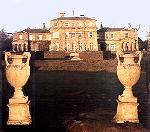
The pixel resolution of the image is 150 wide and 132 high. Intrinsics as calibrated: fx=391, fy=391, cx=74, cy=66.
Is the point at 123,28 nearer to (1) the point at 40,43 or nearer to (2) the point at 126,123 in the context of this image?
(1) the point at 40,43

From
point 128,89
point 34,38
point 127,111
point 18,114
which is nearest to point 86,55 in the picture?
point 128,89

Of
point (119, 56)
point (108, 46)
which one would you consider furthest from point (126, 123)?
point (108, 46)

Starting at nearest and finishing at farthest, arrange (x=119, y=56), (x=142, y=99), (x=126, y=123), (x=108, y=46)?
(x=126, y=123) < (x=119, y=56) < (x=142, y=99) < (x=108, y=46)

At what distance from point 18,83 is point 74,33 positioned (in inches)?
2188

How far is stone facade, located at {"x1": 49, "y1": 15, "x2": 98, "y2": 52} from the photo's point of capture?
2557 inches

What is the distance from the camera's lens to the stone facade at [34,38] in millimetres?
67688

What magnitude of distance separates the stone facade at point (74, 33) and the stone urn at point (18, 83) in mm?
53348

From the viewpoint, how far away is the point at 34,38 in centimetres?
7175

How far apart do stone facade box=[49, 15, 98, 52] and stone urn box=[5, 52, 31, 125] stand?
5335cm

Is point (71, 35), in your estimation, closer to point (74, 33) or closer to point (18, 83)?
point (74, 33)

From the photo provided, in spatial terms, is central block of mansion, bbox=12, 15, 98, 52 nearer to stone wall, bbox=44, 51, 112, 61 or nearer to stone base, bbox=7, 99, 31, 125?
stone wall, bbox=44, 51, 112, 61

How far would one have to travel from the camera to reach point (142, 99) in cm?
1636

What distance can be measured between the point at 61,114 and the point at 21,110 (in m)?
2.13

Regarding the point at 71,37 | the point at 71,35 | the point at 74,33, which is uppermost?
the point at 74,33
